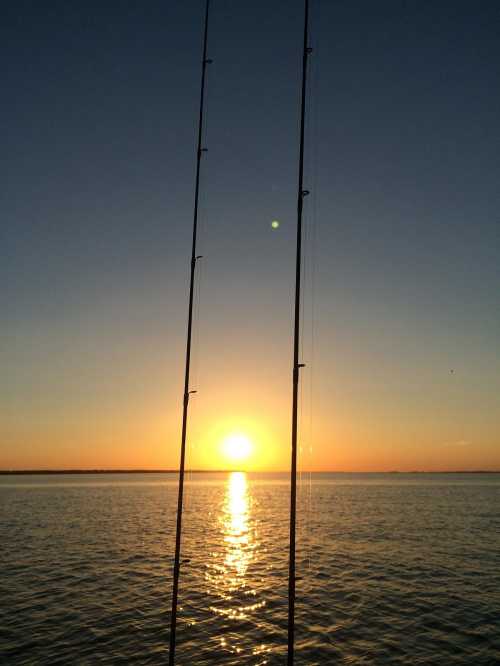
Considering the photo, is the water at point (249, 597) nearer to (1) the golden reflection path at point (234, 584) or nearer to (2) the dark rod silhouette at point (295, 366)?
(1) the golden reflection path at point (234, 584)

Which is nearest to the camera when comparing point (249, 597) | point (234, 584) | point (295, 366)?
point (295, 366)

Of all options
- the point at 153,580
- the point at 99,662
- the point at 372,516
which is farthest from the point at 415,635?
the point at 372,516

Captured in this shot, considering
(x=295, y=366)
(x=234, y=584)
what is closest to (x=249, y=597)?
(x=234, y=584)

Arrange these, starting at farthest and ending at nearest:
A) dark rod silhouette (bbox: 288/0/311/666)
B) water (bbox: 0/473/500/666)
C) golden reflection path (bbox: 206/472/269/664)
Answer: golden reflection path (bbox: 206/472/269/664) → water (bbox: 0/473/500/666) → dark rod silhouette (bbox: 288/0/311/666)

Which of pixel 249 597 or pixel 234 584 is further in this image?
pixel 234 584

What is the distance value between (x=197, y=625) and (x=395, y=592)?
1038 cm

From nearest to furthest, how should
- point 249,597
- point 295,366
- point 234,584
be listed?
point 295,366, point 249,597, point 234,584

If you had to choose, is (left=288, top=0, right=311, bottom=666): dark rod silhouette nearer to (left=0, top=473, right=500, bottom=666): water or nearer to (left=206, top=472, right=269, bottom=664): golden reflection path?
(left=0, top=473, right=500, bottom=666): water

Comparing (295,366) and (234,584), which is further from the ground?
(295,366)

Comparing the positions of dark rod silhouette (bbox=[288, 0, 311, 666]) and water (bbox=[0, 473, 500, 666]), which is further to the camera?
water (bbox=[0, 473, 500, 666])

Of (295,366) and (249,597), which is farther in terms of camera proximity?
(249,597)

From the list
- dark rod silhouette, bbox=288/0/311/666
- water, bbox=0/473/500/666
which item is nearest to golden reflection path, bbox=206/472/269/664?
water, bbox=0/473/500/666

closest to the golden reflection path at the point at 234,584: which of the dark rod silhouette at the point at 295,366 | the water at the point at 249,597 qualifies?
the water at the point at 249,597

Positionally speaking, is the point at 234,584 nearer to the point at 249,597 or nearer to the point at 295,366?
the point at 249,597
